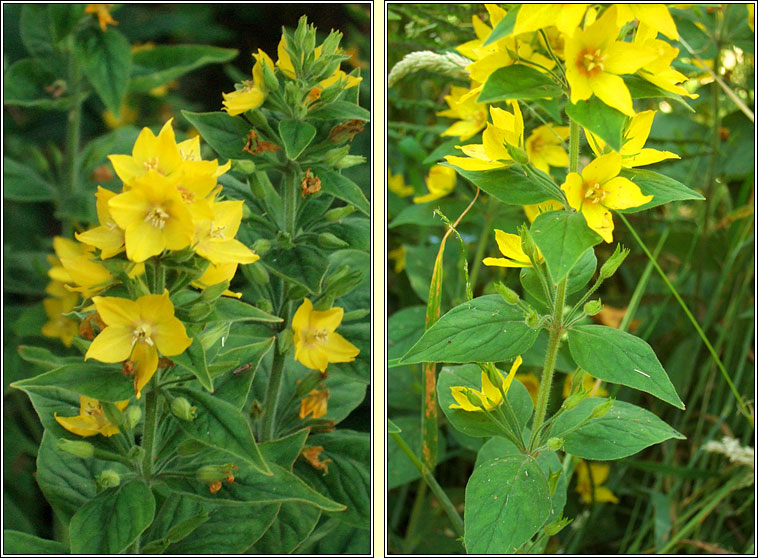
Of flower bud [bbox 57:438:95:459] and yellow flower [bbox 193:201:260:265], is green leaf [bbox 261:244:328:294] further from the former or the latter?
flower bud [bbox 57:438:95:459]

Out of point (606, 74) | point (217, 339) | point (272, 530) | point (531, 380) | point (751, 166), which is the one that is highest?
point (606, 74)

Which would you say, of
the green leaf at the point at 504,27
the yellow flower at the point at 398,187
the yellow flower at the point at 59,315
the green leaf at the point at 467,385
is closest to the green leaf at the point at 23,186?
the yellow flower at the point at 59,315

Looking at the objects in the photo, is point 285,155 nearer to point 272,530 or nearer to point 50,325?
point 272,530

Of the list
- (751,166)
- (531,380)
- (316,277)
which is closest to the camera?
(316,277)

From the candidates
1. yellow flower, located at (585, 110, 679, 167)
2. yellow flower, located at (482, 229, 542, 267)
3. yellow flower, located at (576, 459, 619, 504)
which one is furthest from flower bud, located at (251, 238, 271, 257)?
yellow flower, located at (576, 459, 619, 504)

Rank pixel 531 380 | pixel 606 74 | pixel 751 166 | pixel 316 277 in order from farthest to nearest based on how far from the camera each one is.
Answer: pixel 751 166 < pixel 531 380 < pixel 316 277 < pixel 606 74

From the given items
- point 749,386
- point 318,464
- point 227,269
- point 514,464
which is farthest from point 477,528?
point 749,386

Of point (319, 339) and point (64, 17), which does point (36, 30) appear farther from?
point (319, 339)
